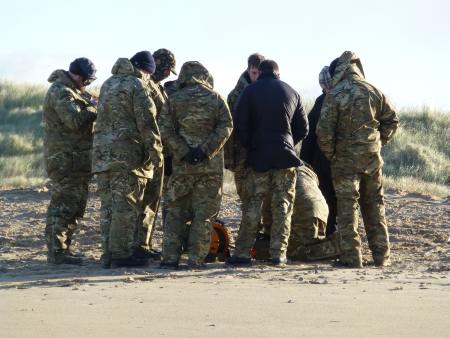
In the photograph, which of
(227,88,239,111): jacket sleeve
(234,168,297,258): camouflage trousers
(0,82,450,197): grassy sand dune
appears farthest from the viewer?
(0,82,450,197): grassy sand dune

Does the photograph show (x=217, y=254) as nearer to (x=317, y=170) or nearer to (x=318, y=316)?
(x=317, y=170)

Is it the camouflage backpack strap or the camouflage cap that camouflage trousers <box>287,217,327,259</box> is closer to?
the camouflage backpack strap

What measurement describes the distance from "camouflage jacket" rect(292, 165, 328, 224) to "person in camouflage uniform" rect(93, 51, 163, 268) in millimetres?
1505

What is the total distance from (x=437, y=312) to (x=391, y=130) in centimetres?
319

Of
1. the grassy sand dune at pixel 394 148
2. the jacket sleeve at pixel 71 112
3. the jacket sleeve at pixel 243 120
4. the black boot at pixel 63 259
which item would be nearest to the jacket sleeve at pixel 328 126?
the jacket sleeve at pixel 243 120

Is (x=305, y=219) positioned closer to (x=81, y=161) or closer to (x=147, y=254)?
(x=147, y=254)

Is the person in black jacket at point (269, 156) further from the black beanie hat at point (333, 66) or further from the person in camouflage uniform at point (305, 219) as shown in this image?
the black beanie hat at point (333, 66)

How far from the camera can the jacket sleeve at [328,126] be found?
10078mm

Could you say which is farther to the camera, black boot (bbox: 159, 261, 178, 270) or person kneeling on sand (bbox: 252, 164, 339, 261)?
person kneeling on sand (bbox: 252, 164, 339, 261)

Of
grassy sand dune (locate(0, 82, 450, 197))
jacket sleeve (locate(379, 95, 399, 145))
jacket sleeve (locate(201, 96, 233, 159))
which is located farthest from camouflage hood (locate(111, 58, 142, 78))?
grassy sand dune (locate(0, 82, 450, 197))

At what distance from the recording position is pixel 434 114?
1014 inches

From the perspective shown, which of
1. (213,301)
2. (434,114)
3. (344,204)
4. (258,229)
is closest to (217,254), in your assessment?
(258,229)

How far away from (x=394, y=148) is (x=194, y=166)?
13.4 meters

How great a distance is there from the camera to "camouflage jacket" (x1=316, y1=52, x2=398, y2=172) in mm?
10062
